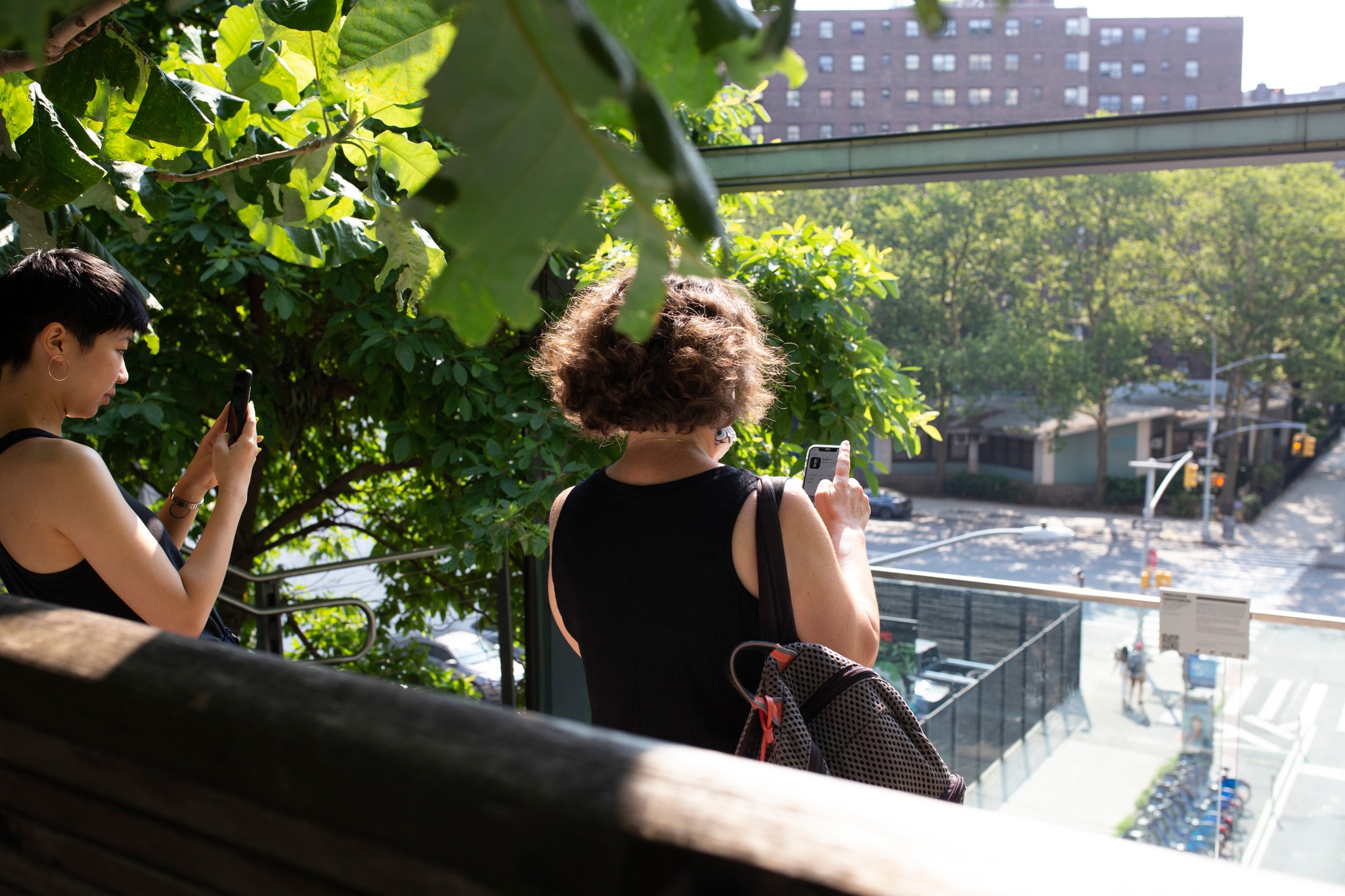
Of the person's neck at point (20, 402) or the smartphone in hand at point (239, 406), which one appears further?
the smartphone in hand at point (239, 406)

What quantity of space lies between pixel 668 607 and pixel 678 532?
0.11 meters

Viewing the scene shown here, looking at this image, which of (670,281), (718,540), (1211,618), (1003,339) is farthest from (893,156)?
(1003,339)

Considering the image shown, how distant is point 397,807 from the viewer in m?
0.51

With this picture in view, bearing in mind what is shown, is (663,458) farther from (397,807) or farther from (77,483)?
(397,807)

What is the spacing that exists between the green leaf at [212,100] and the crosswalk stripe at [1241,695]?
4.39 metres

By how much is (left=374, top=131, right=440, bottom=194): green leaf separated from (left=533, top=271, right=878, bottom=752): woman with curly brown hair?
1.12ft

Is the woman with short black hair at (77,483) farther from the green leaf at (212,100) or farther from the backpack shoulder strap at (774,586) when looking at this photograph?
the backpack shoulder strap at (774,586)

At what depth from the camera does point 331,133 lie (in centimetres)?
160

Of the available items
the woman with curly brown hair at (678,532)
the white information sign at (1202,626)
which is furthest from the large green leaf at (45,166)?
the white information sign at (1202,626)

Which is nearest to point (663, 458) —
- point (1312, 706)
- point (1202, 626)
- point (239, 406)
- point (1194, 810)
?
point (239, 406)

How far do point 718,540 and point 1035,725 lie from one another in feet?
13.8

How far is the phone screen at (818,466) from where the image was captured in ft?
6.49

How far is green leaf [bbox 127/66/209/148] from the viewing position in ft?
4.66

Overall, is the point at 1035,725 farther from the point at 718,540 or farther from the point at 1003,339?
the point at 1003,339
